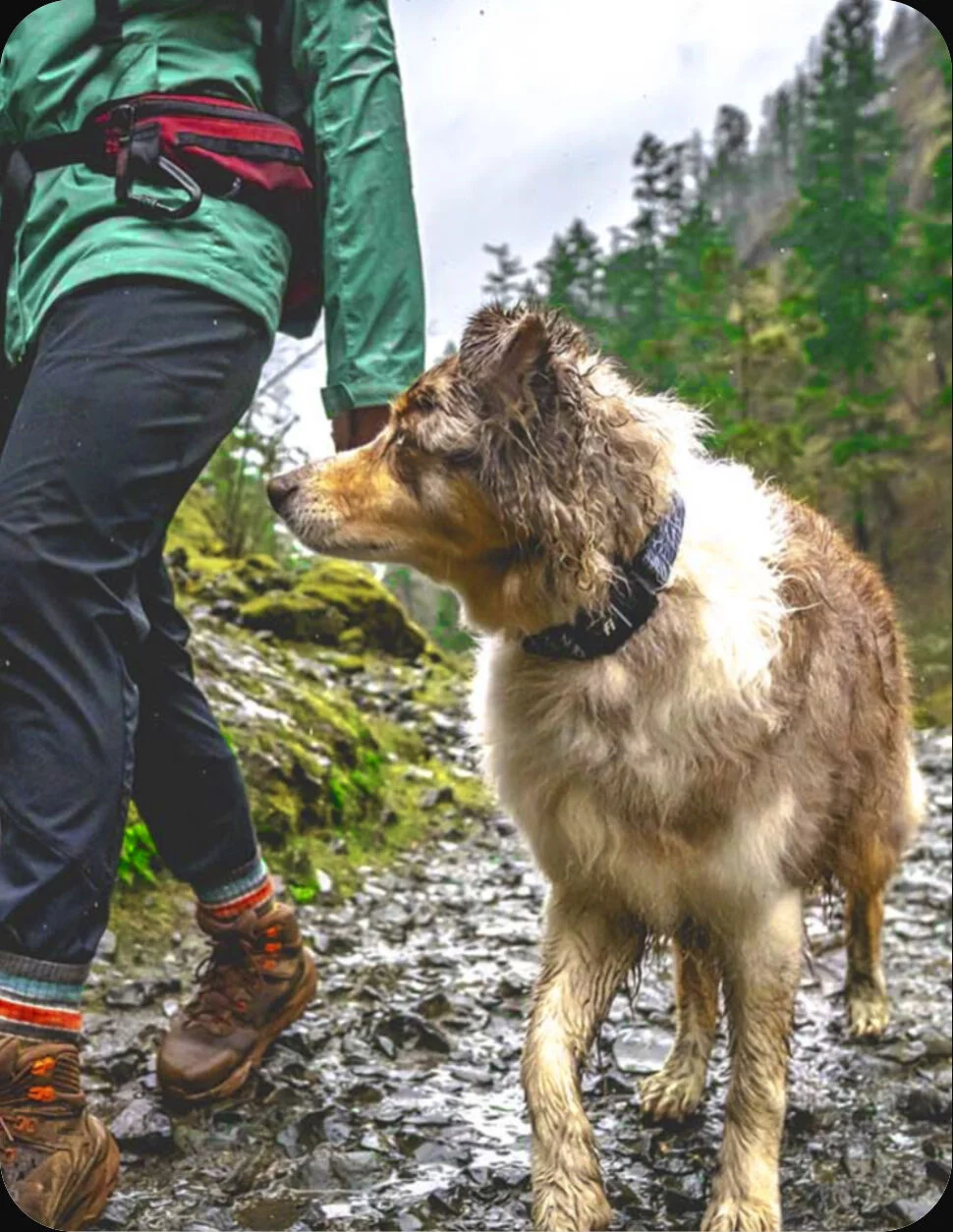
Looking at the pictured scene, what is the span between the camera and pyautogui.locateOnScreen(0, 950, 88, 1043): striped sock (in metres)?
2.35

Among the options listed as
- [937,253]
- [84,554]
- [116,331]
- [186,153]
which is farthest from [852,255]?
[84,554]

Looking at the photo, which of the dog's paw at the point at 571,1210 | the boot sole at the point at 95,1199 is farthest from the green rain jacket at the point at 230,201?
the dog's paw at the point at 571,1210

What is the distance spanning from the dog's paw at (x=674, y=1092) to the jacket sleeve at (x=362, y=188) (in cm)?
232

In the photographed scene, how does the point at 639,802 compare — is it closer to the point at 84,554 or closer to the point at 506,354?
the point at 506,354

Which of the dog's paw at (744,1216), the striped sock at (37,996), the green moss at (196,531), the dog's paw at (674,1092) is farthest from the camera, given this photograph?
the green moss at (196,531)

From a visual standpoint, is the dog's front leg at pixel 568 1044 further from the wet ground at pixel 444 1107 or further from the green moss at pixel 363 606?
the green moss at pixel 363 606

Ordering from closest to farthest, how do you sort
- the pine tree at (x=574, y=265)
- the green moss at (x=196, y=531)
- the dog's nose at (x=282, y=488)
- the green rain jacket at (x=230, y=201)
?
1. the green rain jacket at (x=230, y=201)
2. the dog's nose at (x=282, y=488)
3. the pine tree at (x=574, y=265)
4. the green moss at (x=196, y=531)

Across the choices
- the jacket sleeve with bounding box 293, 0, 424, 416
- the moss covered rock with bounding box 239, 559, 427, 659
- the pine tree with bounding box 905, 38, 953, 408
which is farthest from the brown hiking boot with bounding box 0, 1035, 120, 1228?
the pine tree with bounding box 905, 38, 953, 408

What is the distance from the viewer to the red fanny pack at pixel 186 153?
257 centimetres

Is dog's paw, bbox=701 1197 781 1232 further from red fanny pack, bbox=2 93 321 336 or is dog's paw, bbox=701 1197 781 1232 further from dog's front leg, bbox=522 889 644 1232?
red fanny pack, bbox=2 93 321 336

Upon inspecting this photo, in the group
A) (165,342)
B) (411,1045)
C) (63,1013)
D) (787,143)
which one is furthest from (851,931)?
(787,143)

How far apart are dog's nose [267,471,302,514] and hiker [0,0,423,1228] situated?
155 millimetres

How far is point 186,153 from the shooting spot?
8.63ft

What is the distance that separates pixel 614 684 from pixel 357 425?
94 cm
